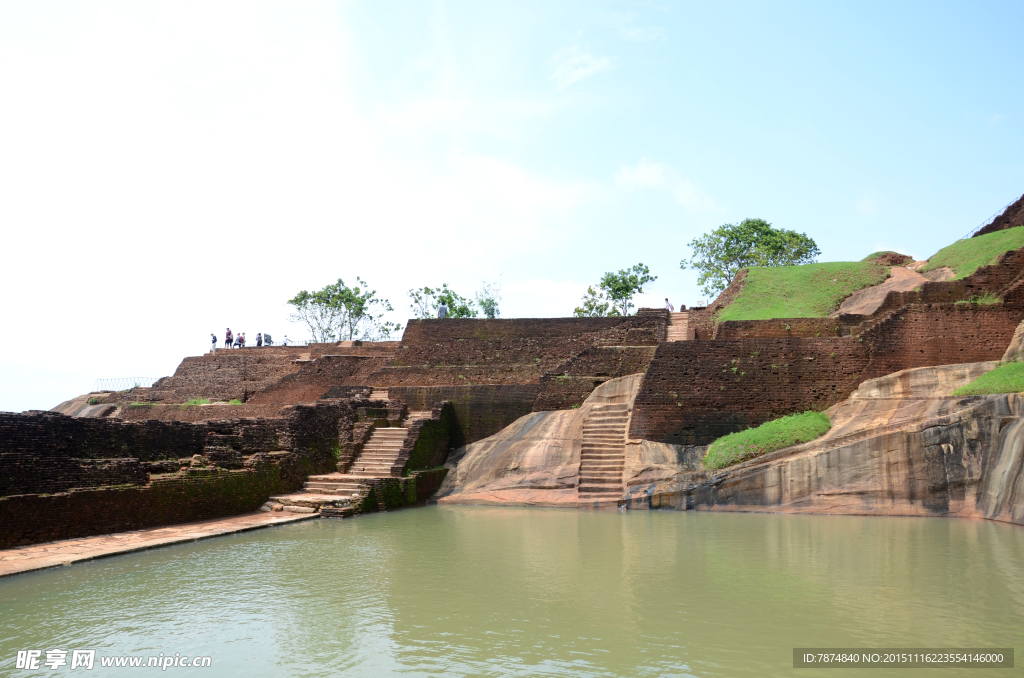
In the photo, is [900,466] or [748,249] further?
[748,249]

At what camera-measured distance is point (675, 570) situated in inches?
296

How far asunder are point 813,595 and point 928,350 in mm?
10293

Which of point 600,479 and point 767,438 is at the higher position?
point 767,438

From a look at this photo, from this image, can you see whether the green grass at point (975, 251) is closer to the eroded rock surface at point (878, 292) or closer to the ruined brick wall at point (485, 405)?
the eroded rock surface at point (878, 292)

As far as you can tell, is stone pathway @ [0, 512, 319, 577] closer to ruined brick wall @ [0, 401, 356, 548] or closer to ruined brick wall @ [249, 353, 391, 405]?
ruined brick wall @ [0, 401, 356, 548]

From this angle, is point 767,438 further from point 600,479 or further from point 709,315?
point 709,315

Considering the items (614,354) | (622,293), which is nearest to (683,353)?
(614,354)

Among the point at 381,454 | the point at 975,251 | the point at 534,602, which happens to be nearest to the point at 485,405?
the point at 381,454

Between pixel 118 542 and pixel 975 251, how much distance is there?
62.4 feet

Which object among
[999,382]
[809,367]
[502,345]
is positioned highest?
[502,345]

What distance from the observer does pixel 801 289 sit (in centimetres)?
1883

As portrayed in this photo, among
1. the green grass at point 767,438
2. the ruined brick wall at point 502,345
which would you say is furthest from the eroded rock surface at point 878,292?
the ruined brick wall at point 502,345

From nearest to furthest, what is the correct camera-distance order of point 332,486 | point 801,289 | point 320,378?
1. point 332,486
2. point 801,289
3. point 320,378

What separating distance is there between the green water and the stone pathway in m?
0.19
